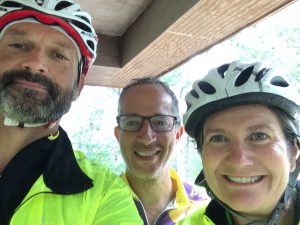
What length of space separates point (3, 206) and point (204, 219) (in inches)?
40.7

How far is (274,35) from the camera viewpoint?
254 cm

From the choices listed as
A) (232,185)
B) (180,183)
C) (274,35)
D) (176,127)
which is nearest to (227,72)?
(232,185)

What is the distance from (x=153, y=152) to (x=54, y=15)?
1.19 metres

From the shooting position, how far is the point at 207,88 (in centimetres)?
200

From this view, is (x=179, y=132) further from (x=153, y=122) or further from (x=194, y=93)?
(x=194, y=93)

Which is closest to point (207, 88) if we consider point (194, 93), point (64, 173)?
point (194, 93)

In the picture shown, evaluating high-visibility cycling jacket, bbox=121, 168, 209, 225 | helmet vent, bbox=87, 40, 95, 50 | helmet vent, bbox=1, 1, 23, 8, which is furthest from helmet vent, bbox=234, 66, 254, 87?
helmet vent, bbox=1, 1, 23, 8

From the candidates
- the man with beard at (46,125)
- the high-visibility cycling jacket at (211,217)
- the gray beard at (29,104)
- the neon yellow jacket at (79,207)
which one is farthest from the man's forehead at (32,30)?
the high-visibility cycling jacket at (211,217)

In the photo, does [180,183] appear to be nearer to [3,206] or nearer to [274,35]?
[274,35]

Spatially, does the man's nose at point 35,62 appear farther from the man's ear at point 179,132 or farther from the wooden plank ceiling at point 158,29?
A: the man's ear at point 179,132

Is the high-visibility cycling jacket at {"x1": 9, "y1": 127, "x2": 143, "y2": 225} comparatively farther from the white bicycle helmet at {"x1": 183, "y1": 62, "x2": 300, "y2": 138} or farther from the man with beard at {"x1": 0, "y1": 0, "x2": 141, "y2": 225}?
the white bicycle helmet at {"x1": 183, "y1": 62, "x2": 300, "y2": 138}

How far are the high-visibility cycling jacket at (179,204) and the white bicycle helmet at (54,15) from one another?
1220mm

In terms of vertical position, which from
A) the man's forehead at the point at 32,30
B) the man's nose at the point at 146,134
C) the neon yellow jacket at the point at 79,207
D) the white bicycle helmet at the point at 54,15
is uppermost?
the white bicycle helmet at the point at 54,15

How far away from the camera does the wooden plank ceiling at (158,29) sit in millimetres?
1844
